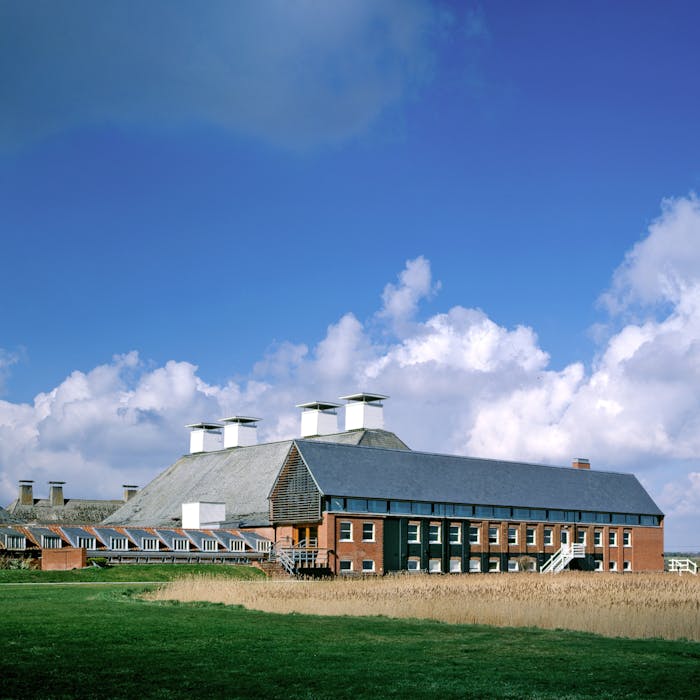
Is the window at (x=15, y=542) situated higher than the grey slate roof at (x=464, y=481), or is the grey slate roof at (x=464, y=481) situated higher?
the grey slate roof at (x=464, y=481)

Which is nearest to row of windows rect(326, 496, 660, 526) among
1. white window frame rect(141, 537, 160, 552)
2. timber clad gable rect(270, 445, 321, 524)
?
timber clad gable rect(270, 445, 321, 524)

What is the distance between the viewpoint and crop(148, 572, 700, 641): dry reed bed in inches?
906

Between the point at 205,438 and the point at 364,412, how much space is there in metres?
19.4

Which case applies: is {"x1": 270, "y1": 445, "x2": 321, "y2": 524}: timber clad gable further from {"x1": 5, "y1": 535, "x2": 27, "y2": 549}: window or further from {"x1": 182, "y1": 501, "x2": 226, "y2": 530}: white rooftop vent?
{"x1": 5, "y1": 535, "x2": 27, "y2": 549}: window

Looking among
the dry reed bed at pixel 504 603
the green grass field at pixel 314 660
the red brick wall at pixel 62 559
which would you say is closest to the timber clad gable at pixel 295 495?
the red brick wall at pixel 62 559

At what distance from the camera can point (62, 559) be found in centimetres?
4856

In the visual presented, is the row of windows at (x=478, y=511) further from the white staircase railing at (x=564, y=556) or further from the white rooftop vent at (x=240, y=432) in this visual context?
the white rooftop vent at (x=240, y=432)

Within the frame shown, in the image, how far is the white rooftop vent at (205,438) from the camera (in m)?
89.6

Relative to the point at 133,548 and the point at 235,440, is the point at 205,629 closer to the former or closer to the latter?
the point at 133,548

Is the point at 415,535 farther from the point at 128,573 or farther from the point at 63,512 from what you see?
the point at 63,512

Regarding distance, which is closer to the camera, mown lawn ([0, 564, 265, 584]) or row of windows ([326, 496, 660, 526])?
mown lawn ([0, 564, 265, 584])

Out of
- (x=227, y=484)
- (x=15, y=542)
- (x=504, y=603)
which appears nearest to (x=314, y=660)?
(x=504, y=603)

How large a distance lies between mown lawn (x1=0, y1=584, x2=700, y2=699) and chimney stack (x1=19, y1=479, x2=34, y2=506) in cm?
7557

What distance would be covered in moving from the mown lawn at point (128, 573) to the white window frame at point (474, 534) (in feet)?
53.8
